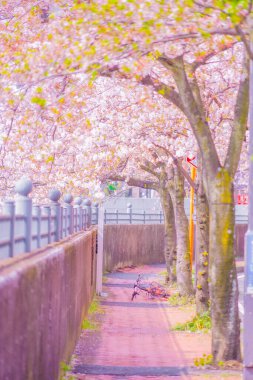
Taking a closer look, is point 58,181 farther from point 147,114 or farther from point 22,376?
point 22,376

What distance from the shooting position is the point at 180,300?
90.9 ft

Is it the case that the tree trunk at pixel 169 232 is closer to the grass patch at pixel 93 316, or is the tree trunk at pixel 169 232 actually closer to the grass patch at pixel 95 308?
the grass patch at pixel 93 316

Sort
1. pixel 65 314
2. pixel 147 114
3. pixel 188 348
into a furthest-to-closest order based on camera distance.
Result: pixel 147 114, pixel 188 348, pixel 65 314

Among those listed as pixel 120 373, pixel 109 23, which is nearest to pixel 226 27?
pixel 109 23

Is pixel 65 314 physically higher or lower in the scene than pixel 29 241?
lower

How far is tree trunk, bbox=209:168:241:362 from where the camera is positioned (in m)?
14.4

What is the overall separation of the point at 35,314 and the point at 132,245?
121 feet

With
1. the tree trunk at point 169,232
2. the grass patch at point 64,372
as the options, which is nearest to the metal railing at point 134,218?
the tree trunk at point 169,232

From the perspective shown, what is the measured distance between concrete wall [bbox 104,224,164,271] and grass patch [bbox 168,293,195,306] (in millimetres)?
11724

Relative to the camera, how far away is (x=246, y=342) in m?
11.9

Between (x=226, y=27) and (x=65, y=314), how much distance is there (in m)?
4.57

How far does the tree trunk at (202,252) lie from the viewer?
21.4 meters

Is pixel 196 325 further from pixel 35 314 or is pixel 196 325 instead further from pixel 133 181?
pixel 133 181

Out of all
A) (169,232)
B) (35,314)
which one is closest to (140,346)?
(35,314)
